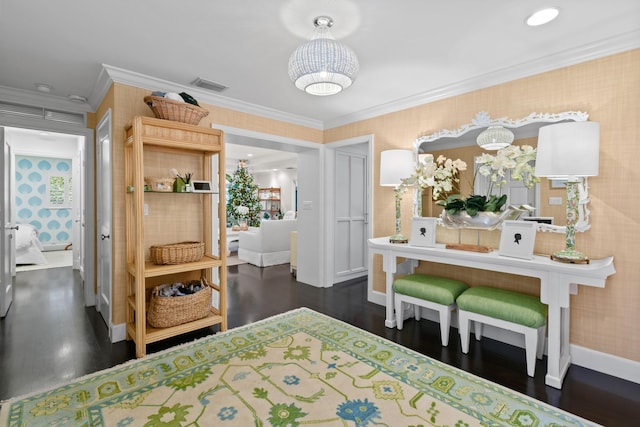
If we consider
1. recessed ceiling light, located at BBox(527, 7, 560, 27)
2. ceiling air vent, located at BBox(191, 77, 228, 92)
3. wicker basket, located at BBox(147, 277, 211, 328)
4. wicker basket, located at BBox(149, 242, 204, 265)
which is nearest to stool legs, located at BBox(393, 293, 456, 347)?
wicker basket, located at BBox(147, 277, 211, 328)

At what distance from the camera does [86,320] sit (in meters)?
3.32

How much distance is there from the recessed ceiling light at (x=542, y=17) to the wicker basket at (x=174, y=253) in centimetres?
306

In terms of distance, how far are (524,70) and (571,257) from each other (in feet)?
5.25

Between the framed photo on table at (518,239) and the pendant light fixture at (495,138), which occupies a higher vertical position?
the pendant light fixture at (495,138)

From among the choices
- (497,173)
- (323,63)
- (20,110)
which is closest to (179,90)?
(20,110)

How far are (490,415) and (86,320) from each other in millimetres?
3791

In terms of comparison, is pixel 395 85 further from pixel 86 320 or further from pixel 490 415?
pixel 86 320

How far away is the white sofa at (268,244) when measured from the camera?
605 centimetres

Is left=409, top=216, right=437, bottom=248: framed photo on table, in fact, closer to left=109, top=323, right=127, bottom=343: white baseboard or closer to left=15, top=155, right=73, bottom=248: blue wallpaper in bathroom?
left=109, top=323, right=127, bottom=343: white baseboard

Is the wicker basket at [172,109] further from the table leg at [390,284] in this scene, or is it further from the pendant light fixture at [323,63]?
the table leg at [390,284]

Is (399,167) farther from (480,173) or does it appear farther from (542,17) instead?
(542,17)

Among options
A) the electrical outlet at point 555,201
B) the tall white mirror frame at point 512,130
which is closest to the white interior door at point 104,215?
the tall white mirror frame at point 512,130

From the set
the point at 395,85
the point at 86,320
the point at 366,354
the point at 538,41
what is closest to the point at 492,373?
the point at 366,354

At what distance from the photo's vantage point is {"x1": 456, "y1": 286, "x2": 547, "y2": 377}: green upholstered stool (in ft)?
7.28
